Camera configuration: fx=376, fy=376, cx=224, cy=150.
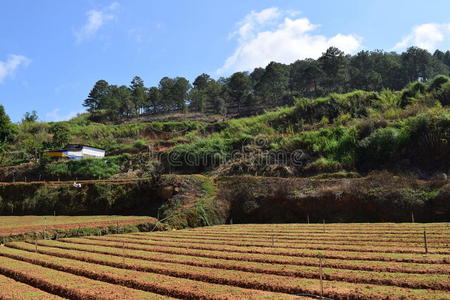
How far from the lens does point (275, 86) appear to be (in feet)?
239

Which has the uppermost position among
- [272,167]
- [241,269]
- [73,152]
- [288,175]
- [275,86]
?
[275,86]

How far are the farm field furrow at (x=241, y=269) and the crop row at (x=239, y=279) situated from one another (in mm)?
32

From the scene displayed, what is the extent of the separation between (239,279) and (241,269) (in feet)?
5.17

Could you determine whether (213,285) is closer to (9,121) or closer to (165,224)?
(165,224)

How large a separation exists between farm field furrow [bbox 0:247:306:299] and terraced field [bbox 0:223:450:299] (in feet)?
0.08

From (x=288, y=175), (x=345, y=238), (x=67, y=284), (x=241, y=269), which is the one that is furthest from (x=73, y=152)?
(x=241, y=269)

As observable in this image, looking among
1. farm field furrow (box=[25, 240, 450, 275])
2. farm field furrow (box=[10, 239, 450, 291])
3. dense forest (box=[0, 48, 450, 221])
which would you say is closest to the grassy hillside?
dense forest (box=[0, 48, 450, 221])

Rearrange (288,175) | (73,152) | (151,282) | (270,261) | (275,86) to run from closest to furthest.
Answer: (151,282)
(270,261)
(288,175)
(73,152)
(275,86)

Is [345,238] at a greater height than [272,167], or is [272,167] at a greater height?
[272,167]

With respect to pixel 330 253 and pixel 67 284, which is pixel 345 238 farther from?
pixel 67 284

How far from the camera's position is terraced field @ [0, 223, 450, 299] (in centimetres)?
888

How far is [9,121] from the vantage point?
60.0 metres

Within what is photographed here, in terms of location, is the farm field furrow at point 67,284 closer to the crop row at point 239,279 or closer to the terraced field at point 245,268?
the terraced field at point 245,268

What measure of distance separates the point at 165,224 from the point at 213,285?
17.3 m
